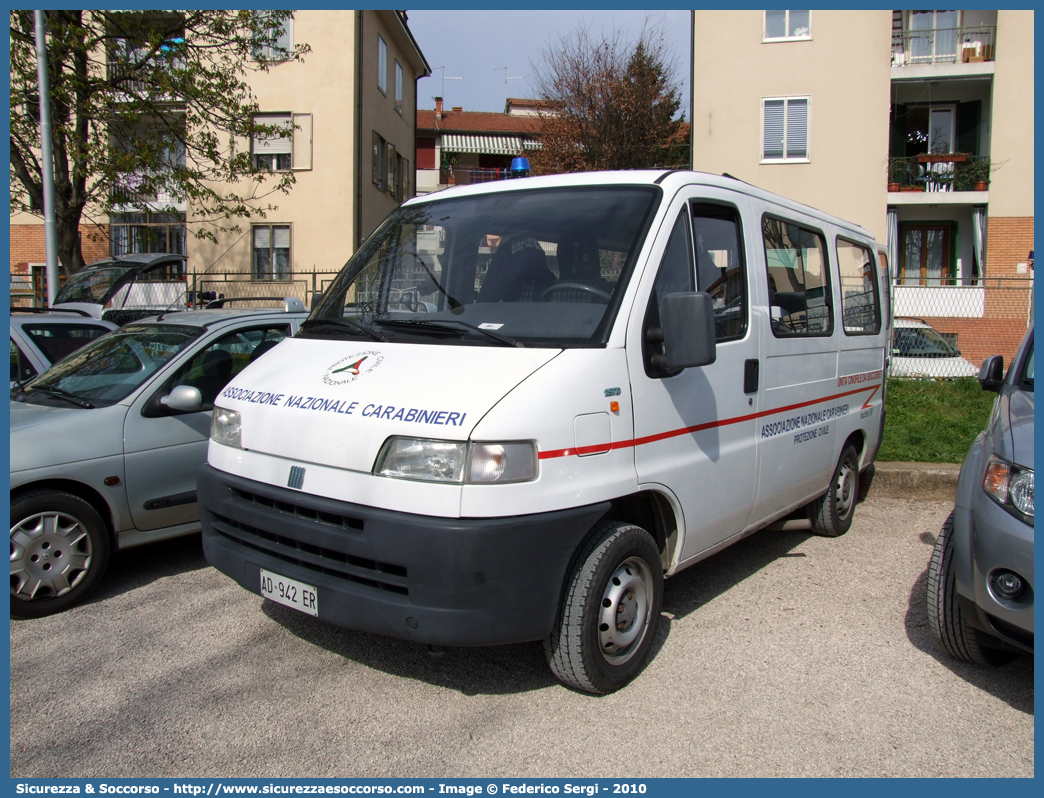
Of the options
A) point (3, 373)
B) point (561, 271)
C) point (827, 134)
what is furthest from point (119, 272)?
point (827, 134)

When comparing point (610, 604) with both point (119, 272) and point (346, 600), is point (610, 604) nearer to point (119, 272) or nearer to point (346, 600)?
point (346, 600)

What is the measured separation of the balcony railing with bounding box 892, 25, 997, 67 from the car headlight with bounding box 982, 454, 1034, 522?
2228cm

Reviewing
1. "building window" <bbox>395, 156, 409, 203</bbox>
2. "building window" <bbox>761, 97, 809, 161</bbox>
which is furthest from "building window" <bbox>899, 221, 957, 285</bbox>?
"building window" <bbox>395, 156, 409, 203</bbox>

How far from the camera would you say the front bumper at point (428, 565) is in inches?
116

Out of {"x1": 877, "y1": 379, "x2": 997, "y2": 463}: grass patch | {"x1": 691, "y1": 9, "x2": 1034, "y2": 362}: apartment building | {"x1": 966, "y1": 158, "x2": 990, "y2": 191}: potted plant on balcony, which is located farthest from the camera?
{"x1": 966, "y1": 158, "x2": 990, "y2": 191}: potted plant on balcony

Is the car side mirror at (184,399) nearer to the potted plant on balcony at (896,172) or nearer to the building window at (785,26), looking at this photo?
the building window at (785,26)

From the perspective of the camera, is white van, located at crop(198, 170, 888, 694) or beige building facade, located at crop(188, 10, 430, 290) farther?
beige building facade, located at crop(188, 10, 430, 290)

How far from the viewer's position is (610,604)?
342cm

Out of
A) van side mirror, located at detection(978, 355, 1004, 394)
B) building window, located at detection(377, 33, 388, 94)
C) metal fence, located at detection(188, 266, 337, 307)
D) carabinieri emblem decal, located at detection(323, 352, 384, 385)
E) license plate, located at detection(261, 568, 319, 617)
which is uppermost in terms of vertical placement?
building window, located at detection(377, 33, 388, 94)

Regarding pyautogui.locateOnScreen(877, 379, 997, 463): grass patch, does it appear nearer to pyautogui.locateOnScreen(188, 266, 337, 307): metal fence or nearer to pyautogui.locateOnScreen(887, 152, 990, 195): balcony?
pyautogui.locateOnScreen(887, 152, 990, 195): balcony

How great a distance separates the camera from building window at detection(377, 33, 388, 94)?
2569 centimetres

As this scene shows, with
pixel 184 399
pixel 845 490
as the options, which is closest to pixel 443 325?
pixel 184 399

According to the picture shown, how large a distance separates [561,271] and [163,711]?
259 cm

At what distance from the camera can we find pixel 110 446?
185 inches
